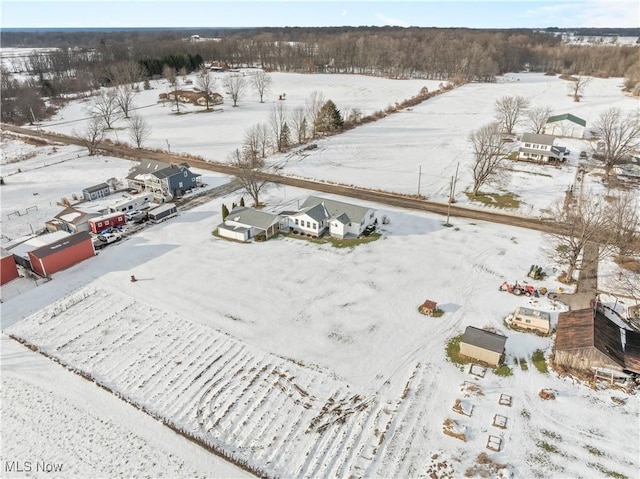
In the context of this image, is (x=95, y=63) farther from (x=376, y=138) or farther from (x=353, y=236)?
(x=353, y=236)

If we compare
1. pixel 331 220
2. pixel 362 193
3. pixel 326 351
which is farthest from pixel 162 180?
pixel 326 351

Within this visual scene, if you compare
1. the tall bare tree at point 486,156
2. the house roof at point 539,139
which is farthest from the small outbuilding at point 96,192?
the house roof at point 539,139

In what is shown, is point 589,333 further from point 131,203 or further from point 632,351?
point 131,203

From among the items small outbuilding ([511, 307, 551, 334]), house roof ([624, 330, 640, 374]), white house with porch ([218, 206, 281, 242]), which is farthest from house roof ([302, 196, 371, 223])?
house roof ([624, 330, 640, 374])

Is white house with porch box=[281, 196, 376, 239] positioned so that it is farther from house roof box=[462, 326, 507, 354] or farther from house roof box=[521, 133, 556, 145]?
house roof box=[521, 133, 556, 145]

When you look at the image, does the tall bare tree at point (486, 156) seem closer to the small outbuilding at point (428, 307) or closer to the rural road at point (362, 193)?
the rural road at point (362, 193)
